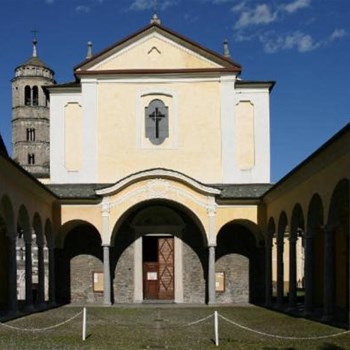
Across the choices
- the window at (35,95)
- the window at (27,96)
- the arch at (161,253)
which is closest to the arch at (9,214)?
the arch at (161,253)

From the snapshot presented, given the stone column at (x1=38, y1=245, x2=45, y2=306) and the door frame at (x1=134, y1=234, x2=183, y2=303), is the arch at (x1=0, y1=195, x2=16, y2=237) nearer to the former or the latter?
the stone column at (x1=38, y1=245, x2=45, y2=306)

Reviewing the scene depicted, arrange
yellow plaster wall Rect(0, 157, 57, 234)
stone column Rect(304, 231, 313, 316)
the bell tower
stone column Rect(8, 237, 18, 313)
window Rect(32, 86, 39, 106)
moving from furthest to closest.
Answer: window Rect(32, 86, 39, 106)
the bell tower
stone column Rect(8, 237, 18, 313)
stone column Rect(304, 231, 313, 316)
yellow plaster wall Rect(0, 157, 57, 234)

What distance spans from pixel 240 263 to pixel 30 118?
56.4 m

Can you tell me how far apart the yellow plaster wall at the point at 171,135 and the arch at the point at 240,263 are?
2663 millimetres

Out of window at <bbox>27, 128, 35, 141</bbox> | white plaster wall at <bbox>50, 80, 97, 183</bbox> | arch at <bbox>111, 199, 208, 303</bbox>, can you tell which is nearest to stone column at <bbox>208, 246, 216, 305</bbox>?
arch at <bbox>111, 199, 208, 303</bbox>

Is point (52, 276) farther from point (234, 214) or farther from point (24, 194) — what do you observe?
point (234, 214)

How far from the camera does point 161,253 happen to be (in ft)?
105

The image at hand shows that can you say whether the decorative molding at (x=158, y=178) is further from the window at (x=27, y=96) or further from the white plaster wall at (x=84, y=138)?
the window at (x=27, y=96)

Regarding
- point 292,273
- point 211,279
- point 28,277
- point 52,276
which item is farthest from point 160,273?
point 292,273

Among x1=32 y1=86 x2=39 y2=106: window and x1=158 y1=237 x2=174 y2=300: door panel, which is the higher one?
x1=32 y1=86 x2=39 y2=106: window

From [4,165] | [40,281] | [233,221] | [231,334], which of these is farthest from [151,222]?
[231,334]

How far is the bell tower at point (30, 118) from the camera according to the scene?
3273 inches

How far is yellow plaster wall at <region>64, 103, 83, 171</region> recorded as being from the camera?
32.6m

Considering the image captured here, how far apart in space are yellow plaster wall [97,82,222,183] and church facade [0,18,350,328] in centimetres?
5
